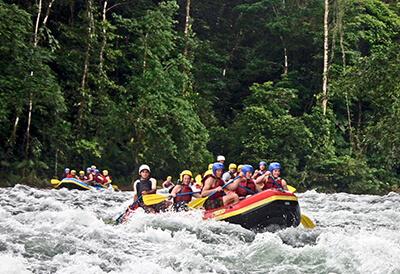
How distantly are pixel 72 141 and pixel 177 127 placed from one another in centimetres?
401

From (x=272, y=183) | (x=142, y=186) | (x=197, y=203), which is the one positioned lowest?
(x=197, y=203)

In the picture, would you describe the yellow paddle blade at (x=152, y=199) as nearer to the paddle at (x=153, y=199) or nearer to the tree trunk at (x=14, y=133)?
the paddle at (x=153, y=199)

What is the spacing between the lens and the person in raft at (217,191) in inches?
417

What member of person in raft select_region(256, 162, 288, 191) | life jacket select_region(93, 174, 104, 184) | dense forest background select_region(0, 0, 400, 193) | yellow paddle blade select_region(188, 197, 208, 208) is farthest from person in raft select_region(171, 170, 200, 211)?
life jacket select_region(93, 174, 104, 184)

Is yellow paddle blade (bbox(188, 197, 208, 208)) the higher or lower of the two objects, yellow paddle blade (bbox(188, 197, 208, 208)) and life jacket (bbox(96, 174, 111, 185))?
the higher

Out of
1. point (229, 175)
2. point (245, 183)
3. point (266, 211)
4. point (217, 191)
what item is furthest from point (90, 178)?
point (266, 211)

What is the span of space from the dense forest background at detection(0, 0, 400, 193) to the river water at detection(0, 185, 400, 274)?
898 cm

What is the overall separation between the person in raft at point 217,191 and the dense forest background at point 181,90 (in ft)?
24.7

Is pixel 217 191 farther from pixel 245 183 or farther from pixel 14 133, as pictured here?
pixel 14 133

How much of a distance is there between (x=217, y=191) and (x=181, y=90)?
14.9 meters

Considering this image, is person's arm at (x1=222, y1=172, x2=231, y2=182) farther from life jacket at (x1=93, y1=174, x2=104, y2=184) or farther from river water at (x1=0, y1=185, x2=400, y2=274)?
life jacket at (x1=93, y1=174, x2=104, y2=184)

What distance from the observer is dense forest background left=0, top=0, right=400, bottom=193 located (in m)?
20.5

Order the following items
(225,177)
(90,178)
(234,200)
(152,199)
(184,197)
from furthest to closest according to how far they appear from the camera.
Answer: (90,178), (225,177), (184,197), (152,199), (234,200)

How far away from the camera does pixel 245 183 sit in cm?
1111
